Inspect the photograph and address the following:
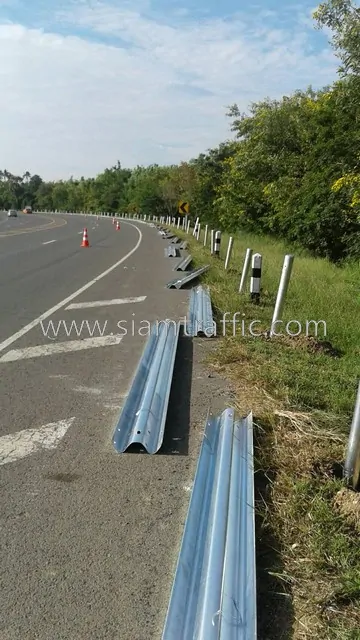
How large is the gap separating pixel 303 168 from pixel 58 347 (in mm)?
19880

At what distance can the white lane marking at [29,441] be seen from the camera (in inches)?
161

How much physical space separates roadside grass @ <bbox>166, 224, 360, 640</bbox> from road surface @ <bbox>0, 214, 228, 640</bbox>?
48cm

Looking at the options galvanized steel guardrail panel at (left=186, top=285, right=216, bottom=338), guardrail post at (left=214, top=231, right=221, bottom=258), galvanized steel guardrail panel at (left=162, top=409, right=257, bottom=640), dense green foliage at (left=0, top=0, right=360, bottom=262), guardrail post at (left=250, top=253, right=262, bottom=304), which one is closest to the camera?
galvanized steel guardrail panel at (left=162, top=409, right=257, bottom=640)

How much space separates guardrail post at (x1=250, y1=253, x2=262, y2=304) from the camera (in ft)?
31.4

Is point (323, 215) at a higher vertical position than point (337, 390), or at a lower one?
higher

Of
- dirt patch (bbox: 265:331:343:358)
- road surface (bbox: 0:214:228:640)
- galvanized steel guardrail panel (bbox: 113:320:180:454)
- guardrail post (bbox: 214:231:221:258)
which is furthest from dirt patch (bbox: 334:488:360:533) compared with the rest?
guardrail post (bbox: 214:231:221:258)

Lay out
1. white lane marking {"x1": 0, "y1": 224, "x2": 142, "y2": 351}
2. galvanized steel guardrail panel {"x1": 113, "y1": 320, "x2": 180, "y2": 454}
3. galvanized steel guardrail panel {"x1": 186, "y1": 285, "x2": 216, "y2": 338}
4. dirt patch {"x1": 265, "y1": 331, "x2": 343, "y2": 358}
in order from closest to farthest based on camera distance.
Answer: galvanized steel guardrail panel {"x1": 113, "y1": 320, "x2": 180, "y2": 454}
dirt patch {"x1": 265, "y1": 331, "x2": 343, "y2": 358}
white lane marking {"x1": 0, "y1": 224, "x2": 142, "y2": 351}
galvanized steel guardrail panel {"x1": 186, "y1": 285, "x2": 216, "y2": 338}

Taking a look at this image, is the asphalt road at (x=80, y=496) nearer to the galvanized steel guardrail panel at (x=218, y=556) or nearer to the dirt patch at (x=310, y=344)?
the galvanized steel guardrail panel at (x=218, y=556)

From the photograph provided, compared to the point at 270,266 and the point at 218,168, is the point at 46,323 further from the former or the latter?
the point at 218,168

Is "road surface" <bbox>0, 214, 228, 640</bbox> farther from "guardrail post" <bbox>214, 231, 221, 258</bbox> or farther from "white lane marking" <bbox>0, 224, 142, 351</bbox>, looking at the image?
"guardrail post" <bbox>214, 231, 221, 258</bbox>

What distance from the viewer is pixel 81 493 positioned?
11.8 feet

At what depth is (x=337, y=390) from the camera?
522cm

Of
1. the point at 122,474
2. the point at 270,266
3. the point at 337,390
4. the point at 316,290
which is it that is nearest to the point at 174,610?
the point at 122,474

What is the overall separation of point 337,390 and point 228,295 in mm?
5363
